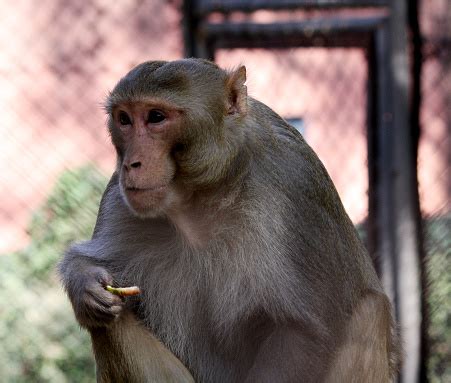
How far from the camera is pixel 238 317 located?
175 inches

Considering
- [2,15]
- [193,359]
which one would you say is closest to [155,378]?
[193,359]

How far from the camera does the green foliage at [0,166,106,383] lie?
7.47 m

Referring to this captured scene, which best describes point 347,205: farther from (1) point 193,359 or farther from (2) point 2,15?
(2) point 2,15

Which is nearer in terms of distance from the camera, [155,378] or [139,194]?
[139,194]

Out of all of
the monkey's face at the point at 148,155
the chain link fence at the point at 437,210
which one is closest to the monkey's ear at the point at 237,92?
the monkey's face at the point at 148,155

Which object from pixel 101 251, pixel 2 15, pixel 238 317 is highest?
pixel 2 15

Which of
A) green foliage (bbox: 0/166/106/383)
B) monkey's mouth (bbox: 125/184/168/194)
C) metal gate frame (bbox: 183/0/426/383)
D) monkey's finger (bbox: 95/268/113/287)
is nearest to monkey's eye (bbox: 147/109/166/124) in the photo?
monkey's mouth (bbox: 125/184/168/194)

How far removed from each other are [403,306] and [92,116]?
10.8 feet

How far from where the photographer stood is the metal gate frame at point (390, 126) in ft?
Answer: 20.7

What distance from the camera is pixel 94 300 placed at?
427cm

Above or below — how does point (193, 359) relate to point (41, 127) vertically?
below

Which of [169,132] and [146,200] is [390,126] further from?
[146,200]

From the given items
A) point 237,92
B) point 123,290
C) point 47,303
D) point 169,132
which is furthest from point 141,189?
point 47,303

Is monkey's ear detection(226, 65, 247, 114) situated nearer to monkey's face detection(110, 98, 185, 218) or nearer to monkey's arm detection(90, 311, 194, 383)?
monkey's face detection(110, 98, 185, 218)
